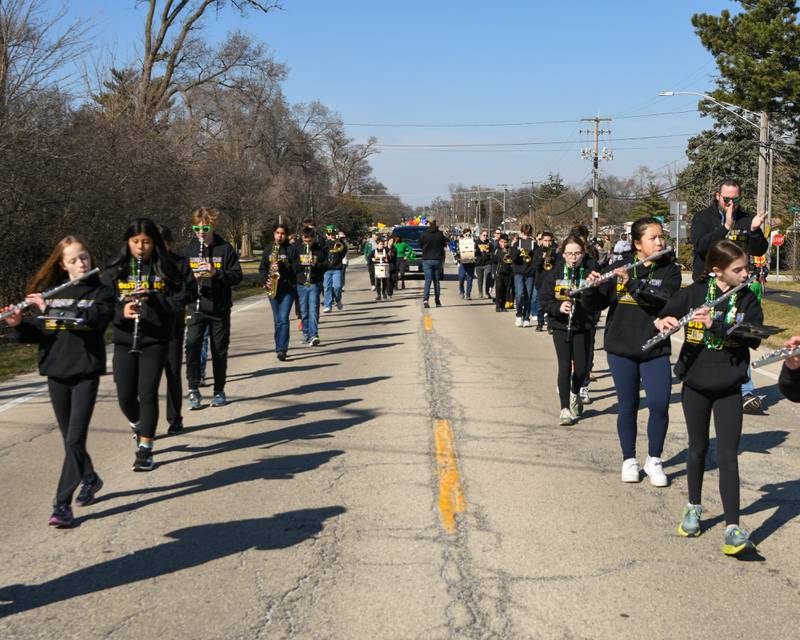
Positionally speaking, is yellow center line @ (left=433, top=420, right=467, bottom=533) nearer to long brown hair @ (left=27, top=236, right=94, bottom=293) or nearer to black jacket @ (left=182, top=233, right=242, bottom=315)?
black jacket @ (left=182, top=233, right=242, bottom=315)

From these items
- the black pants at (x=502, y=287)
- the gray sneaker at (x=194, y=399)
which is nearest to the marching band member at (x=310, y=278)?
the gray sneaker at (x=194, y=399)

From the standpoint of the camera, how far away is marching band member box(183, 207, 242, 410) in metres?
9.74

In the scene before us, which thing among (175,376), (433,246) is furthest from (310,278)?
(433,246)

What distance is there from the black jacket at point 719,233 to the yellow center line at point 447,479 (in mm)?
2810

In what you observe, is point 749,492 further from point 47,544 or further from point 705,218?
point 47,544

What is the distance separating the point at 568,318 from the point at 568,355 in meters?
0.34

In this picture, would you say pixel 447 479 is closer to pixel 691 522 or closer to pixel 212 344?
pixel 691 522

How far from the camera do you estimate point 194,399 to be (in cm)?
983

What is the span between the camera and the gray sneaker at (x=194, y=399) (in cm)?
981

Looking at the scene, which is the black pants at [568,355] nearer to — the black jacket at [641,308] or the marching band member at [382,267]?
the black jacket at [641,308]

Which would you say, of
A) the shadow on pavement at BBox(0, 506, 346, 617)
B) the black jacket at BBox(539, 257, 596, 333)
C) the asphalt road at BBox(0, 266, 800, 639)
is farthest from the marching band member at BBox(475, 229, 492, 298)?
the shadow on pavement at BBox(0, 506, 346, 617)

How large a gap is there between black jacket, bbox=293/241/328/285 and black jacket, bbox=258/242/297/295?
1.72 ft

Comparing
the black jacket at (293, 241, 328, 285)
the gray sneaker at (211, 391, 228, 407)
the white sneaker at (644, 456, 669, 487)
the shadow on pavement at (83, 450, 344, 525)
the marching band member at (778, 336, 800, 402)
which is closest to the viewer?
the marching band member at (778, 336, 800, 402)

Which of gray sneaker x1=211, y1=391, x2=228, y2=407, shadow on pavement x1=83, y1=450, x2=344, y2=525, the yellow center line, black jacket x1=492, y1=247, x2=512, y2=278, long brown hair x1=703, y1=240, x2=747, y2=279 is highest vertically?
long brown hair x1=703, y1=240, x2=747, y2=279
